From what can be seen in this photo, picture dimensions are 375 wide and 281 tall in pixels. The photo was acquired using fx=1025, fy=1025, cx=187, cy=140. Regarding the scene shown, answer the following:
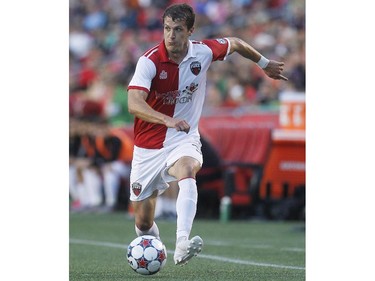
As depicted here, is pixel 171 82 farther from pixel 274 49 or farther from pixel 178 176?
pixel 274 49

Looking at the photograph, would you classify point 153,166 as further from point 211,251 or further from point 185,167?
point 211,251

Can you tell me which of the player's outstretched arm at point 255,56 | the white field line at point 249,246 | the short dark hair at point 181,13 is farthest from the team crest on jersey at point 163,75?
the white field line at point 249,246

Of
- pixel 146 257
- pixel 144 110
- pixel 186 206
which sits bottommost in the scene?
pixel 146 257

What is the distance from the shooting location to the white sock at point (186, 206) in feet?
23.9

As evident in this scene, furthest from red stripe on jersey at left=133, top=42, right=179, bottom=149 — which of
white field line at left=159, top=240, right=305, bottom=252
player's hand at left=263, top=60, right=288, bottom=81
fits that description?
white field line at left=159, top=240, right=305, bottom=252

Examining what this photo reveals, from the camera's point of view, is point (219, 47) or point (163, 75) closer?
point (163, 75)

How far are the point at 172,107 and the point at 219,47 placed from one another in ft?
2.09

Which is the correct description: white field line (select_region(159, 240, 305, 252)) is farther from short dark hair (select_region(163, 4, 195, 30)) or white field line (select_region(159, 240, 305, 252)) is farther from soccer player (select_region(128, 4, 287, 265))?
short dark hair (select_region(163, 4, 195, 30))

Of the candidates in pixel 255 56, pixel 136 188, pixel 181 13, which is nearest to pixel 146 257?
pixel 136 188

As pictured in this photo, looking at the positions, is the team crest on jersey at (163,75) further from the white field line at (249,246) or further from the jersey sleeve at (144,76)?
A: the white field line at (249,246)

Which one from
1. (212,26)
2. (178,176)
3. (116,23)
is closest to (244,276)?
(178,176)

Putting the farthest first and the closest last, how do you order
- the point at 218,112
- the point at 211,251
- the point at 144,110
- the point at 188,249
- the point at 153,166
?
the point at 218,112 → the point at 211,251 → the point at 153,166 → the point at 144,110 → the point at 188,249

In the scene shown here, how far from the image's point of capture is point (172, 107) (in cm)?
787
